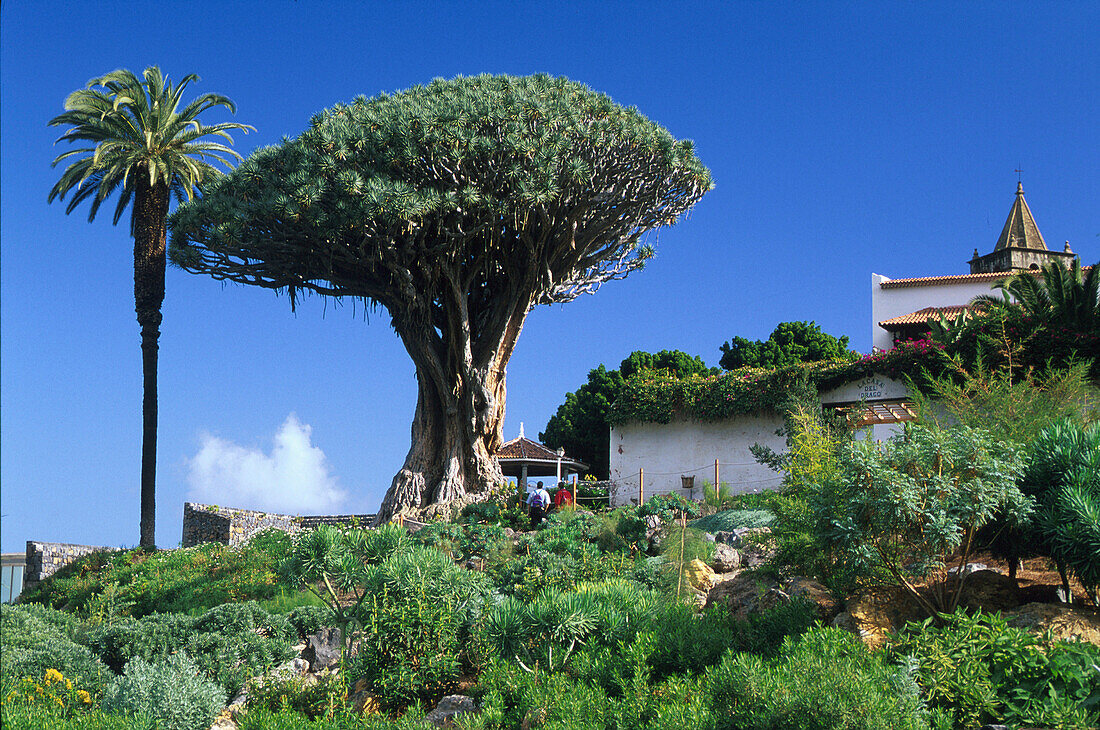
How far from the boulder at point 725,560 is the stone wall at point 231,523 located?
45.3ft

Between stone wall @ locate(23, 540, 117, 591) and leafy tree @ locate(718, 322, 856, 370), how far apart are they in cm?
2623

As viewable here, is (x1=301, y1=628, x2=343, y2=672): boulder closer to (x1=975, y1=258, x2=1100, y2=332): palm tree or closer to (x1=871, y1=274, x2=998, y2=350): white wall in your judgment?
(x1=975, y1=258, x2=1100, y2=332): palm tree

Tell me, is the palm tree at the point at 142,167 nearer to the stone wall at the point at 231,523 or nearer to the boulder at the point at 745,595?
the stone wall at the point at 231,523

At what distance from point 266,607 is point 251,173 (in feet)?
38.7

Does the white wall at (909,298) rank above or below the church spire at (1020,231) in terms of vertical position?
below

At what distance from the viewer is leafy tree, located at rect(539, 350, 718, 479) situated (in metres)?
38.2

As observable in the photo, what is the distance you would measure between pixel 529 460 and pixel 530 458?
4.5 inches

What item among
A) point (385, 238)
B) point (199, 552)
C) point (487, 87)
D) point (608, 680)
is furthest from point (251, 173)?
point (608, 680)

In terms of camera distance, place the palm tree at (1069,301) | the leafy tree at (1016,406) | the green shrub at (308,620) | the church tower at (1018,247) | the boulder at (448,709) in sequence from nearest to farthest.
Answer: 1. the boulder at (448,709)
2. the leafy tree at (1016,406)
3. the green shrub at (308,620)
4. the palm tree at (1069,301)
5. the church tower at (1018,247)

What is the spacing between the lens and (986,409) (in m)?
10.6

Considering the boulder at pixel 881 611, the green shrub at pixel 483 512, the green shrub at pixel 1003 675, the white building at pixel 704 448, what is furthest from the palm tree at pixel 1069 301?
the green shrub at pixel 1003 675

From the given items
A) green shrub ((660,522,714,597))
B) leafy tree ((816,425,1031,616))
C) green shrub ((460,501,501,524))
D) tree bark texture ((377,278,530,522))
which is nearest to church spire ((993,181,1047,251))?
tree bark texture ((377,278,530,522))

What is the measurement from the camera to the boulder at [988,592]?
26.2 ft

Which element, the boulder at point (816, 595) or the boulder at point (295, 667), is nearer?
the boulder at point (816, 595)
